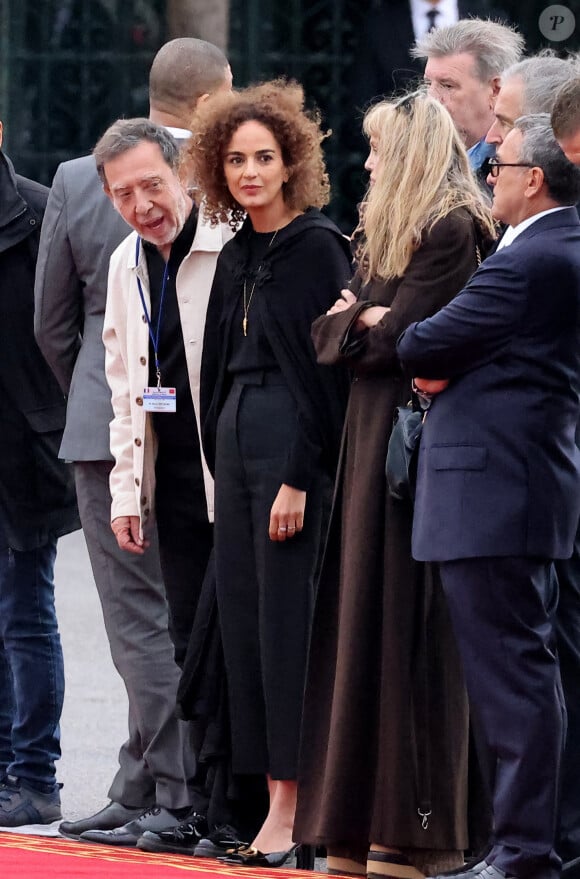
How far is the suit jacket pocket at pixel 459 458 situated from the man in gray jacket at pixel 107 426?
161 centimetres

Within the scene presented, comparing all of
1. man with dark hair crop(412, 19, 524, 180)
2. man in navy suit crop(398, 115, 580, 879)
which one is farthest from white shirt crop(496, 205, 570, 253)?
man with dark hair crop(412, 19, 524, 180)

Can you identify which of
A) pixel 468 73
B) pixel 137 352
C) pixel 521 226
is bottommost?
pixel 137 352

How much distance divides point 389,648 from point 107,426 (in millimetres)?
1391

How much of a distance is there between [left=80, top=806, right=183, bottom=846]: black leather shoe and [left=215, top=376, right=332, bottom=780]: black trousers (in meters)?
0.49

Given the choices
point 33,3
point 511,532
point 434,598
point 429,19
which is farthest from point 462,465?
point 33,3

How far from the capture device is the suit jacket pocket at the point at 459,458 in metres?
4.87

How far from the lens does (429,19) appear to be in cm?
950

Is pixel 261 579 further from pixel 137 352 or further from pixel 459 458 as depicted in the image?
pixel 459 458

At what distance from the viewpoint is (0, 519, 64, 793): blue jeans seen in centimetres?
656

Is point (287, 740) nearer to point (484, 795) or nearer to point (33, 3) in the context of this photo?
point (484, 795)

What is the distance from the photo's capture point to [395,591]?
5.30 meters

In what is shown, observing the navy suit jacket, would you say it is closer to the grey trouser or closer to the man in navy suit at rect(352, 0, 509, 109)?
the grey trouser

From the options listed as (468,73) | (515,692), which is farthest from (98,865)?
(468,73)

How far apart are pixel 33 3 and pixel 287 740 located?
7.19 m
